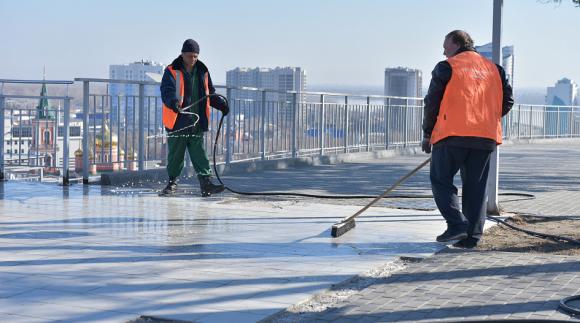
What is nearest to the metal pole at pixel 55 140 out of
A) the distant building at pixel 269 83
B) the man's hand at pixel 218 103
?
the man's hand at pixel 218 103

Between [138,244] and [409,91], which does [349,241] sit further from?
[409,91]

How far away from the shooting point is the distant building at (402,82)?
40481 mm

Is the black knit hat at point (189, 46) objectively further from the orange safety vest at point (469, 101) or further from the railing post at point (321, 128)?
the railing post at point (321, 128)

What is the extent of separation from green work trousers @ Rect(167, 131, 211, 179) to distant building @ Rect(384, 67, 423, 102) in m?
29.4

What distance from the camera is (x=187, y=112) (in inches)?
443

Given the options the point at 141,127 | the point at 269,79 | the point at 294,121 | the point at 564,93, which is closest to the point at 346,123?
the point at 269,79

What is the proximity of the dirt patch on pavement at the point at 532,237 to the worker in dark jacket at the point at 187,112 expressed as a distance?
364 cm

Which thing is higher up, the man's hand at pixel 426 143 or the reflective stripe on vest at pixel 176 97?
the reflective stripe on vest at pixel 176 97

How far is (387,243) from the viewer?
806 cm

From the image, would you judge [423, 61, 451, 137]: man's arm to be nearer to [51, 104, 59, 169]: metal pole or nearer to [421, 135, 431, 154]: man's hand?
[421, 135, 431, 154]: man's hand

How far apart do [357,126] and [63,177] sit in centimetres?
954

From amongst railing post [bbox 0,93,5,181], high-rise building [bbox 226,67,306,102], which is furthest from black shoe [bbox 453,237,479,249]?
high-rise building [bbox 226,67,306,102]

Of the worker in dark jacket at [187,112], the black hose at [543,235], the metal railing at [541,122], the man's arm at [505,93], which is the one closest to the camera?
the black hose at [543,235]

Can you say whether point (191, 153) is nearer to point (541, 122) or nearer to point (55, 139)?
point (55, 139)
